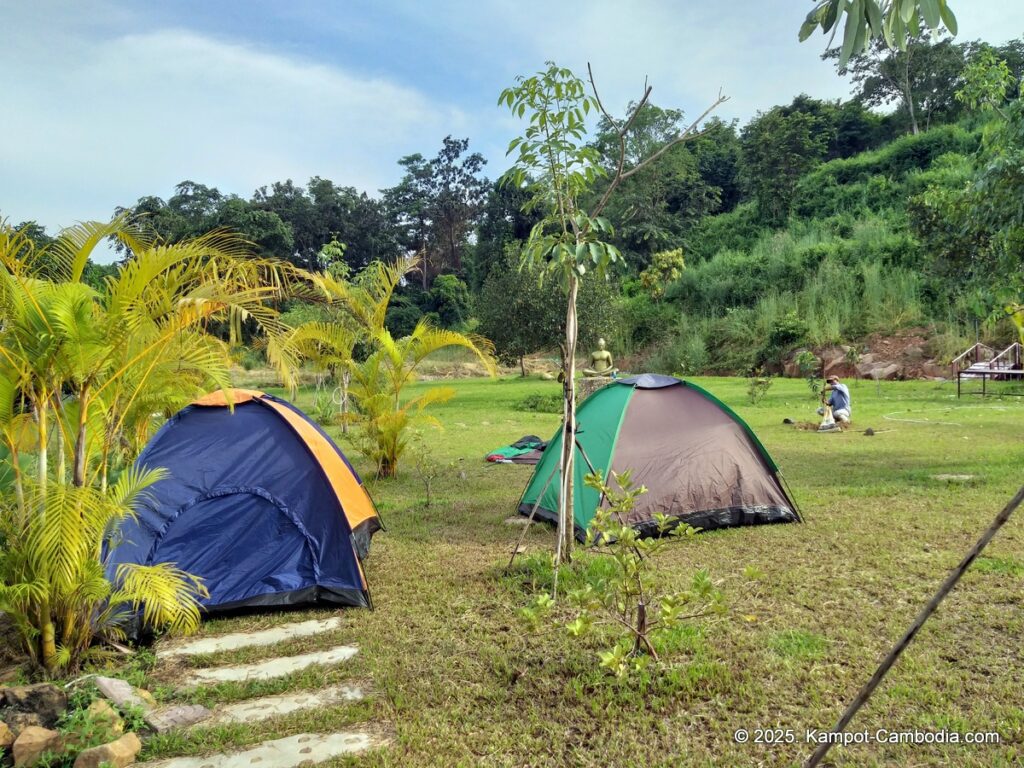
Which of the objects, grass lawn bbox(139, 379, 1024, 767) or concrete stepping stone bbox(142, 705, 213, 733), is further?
concrete stepping stone bbox(142, 705, 213, 733)

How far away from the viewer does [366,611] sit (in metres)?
4.33

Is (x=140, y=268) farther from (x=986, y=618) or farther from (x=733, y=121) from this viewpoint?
(x=733, y=121)

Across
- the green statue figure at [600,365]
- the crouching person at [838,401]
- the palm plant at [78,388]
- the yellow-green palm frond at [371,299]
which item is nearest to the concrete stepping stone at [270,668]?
the palm plant at [78,388]

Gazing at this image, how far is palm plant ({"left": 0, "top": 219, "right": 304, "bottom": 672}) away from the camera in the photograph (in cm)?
329

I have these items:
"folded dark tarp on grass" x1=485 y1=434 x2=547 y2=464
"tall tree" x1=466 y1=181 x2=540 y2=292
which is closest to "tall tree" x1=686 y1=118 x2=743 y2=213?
"tall tree" x1=466 y1=181 x2=540 y2=292

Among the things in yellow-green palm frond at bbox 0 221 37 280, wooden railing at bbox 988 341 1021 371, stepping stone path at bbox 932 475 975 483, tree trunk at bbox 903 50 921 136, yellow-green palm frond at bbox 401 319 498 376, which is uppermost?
tree trunk at bbox 903 50 921 136

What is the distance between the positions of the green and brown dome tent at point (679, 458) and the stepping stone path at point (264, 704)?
7.86ft

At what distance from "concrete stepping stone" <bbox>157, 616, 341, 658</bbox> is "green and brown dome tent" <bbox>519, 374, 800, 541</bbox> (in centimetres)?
213

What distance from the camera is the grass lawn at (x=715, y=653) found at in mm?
2797

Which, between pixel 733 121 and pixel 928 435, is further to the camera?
pixel 733 121

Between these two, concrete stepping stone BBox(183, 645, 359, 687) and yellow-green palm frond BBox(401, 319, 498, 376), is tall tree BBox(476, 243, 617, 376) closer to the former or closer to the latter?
yellow-green palm frond BBox(401, 319, 498, 376)

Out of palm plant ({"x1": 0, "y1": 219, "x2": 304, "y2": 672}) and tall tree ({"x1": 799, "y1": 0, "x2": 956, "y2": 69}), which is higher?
tall tree ({"x1": 799, "y1": 0, "x2": 956, "y2": 69})

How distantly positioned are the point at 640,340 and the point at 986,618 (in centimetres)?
2699

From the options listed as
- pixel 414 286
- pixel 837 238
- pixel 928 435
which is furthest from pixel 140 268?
pixel 414 286
